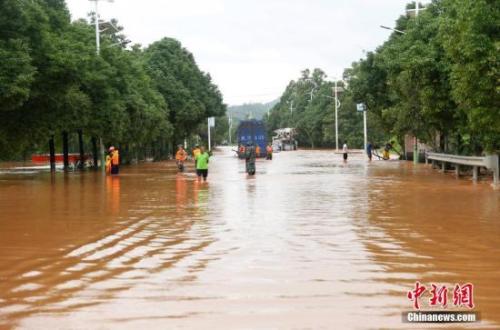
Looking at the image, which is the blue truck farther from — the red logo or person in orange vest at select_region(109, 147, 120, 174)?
the red logo

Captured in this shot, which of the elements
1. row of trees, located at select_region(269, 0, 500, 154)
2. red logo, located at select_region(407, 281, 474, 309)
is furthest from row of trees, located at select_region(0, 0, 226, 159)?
red logo, located at select_region(407, 281, 474, 309)

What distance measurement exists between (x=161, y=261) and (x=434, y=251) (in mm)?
3820

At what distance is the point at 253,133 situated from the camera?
215 ft

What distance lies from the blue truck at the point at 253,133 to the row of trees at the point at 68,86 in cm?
578

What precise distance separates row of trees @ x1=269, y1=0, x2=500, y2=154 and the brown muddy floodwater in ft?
14.7

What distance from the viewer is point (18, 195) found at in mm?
22141

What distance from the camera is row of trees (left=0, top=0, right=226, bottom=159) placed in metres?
27.4

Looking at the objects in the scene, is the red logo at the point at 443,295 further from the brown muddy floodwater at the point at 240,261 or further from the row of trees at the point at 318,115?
the row of trees at the point at 318,115

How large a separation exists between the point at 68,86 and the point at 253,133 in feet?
115

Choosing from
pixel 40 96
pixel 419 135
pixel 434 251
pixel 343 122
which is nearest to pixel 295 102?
pixel 343 122

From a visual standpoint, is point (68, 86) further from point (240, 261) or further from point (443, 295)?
point (443, 295)

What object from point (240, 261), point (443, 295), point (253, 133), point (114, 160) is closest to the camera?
point (443, 295)

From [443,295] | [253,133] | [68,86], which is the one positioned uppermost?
[68,86]

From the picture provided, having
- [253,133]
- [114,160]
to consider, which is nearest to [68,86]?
[114,160]
